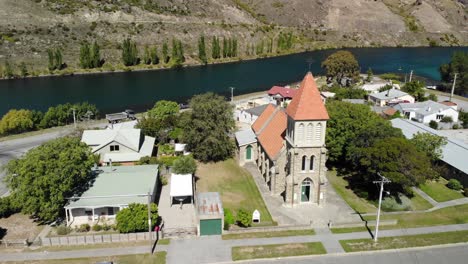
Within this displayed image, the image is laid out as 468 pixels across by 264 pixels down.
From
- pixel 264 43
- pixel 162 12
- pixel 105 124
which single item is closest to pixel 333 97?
pixel 105 124

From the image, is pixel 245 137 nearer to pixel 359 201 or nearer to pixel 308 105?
pixel 308 105

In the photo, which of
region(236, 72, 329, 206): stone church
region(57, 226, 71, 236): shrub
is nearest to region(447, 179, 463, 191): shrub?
region(236, 72, 329, 206): stone church

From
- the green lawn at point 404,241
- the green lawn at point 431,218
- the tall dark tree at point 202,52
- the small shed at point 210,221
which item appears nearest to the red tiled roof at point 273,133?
the small shed at point 210,221

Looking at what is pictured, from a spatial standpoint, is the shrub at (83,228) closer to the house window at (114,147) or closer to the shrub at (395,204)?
the house window at (114,147)

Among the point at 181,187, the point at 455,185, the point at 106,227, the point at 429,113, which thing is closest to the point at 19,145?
the point at 106,227

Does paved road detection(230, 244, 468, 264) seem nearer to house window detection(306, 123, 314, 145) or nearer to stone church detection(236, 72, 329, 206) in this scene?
stone church detection(236, 72, 329, 206)
